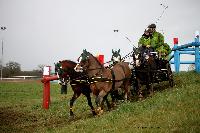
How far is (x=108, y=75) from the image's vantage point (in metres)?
13.1

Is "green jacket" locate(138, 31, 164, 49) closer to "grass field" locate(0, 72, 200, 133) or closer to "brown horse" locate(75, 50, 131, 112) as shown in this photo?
"brown horse" locate(75, 50, 131, 112)

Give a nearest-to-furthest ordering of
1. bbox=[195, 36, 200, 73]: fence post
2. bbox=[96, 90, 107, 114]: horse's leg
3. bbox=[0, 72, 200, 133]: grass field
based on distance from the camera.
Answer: bbox=[0, 72, 200, 133]: grass field < bbox=[96, 90, 107, 114]: horse's leg < bbox=[195, 36, 200, 73]: fence post

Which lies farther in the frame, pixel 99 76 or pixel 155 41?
pixel 155 41

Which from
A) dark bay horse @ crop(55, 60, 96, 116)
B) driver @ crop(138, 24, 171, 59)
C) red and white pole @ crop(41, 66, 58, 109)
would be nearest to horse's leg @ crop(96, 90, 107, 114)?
dark bay horse @ crop(55, 60, 96, 116)

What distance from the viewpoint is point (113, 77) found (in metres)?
13.3

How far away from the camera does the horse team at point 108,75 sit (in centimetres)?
1270

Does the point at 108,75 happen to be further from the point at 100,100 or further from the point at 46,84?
the point at 46,84

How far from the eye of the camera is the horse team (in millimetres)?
12695

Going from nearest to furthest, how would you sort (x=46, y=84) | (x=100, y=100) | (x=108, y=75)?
1. (x=100, y=100)
2. (x=108, y=75)
3. (x=46, y=84)

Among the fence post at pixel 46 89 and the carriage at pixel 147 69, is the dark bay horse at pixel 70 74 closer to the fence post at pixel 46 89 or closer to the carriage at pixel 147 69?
the carriage at pixel 147 69

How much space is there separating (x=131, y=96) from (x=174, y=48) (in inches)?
176

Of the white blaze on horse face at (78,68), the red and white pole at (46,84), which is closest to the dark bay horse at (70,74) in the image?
the white blaze on horse face at (78,68)

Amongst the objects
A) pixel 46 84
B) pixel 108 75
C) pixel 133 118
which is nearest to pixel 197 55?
pixel 108 75

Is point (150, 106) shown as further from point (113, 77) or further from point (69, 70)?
point (69, 70)
